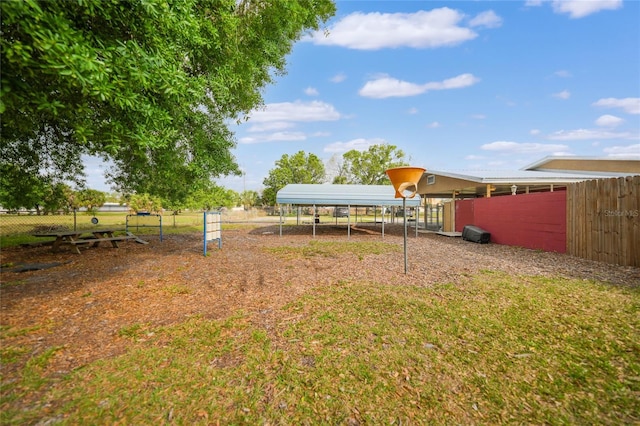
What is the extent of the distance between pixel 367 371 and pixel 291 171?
47072mm

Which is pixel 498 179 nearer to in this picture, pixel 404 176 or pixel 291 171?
pixel 404 176

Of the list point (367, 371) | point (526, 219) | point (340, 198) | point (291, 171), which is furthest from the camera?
point (291, 171)

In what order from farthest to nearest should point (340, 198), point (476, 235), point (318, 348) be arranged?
1. point (340, 198)
2. point (476, 235)
3. point (318, 348)

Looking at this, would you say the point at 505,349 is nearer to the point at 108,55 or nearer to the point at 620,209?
the point at 108,55

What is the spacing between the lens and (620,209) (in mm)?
7344

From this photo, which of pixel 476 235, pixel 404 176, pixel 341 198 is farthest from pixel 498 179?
pixel 404 176

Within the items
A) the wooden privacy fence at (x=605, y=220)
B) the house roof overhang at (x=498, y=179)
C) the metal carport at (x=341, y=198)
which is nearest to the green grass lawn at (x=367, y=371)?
the wooden privacy fence at (x=605, y=220)

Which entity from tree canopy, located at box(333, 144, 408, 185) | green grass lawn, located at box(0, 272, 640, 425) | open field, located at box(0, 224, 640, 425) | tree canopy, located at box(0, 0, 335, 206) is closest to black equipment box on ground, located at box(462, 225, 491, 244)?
open field, located at box(0, 224, 640, 425)

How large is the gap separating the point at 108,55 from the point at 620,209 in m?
11.1

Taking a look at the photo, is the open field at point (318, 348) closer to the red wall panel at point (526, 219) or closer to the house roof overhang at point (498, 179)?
the red wall panel at point (526, 219)

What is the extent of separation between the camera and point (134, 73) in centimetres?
376

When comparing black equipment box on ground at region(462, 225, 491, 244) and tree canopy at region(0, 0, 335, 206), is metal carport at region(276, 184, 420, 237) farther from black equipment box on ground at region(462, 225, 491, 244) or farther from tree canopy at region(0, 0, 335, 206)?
tree canopy at region(0, 0, 335, 206)

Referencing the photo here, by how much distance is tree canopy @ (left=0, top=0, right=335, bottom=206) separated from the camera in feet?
10.2

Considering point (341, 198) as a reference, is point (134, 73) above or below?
above
